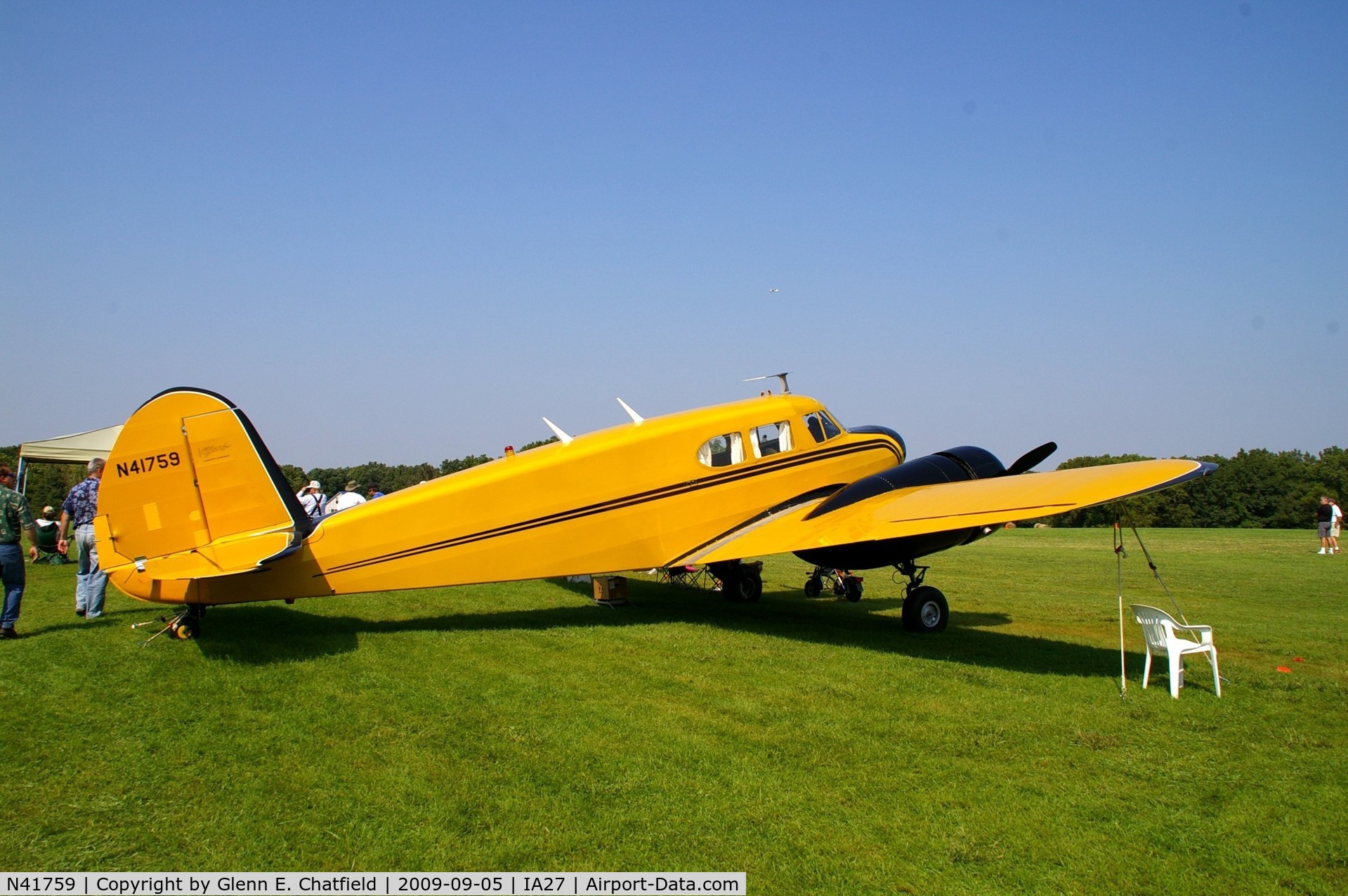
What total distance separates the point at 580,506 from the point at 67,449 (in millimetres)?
17358

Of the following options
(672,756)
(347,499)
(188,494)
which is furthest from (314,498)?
(672,756)

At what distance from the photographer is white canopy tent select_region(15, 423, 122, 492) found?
2023 centimetres

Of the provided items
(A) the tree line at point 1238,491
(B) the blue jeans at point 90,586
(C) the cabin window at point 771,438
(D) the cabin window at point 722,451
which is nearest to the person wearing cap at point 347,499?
(B) the blue jeans at point 90,586

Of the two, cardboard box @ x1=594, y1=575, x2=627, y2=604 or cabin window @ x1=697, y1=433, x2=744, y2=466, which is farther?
cardboard box @ x1=594, y1=575, x2=627, y2=604

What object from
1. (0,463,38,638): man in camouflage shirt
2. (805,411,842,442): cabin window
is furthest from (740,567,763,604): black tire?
(0,463,38,638): man in camouflage shirt

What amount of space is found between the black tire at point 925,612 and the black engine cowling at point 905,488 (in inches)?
19.7

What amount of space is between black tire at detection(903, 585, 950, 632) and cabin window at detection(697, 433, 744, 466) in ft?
9.73

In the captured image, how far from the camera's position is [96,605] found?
10742 mm

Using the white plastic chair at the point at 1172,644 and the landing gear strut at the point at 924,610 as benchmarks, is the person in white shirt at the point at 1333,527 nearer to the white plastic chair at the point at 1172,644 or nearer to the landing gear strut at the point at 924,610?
the landing gear strut at the point at 924,610

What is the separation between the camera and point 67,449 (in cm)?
2073

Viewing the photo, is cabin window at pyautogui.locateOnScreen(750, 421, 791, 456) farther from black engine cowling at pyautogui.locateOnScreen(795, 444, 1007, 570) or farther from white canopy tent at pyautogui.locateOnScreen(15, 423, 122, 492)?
white canopy tent at pyautogui.locateOnScreen(15, 423, 122, 492)

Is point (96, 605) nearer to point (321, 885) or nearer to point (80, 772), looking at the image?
point (80, 772)

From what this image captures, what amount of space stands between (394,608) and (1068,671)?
845 centimetres

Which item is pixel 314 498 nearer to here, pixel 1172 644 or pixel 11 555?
pixel 11 555
